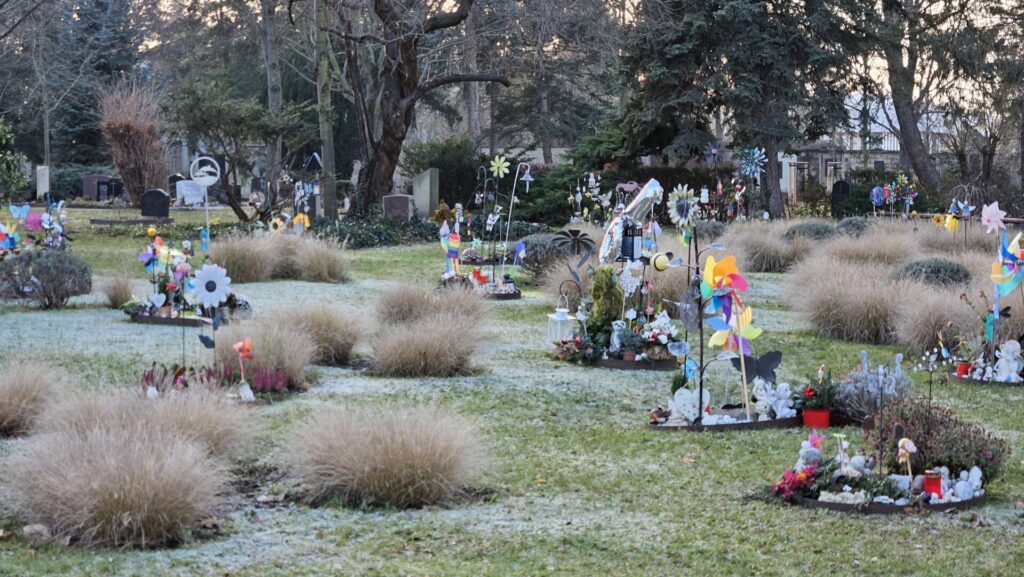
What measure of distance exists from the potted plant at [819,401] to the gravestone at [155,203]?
70.1 ft

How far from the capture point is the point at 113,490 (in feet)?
17.4

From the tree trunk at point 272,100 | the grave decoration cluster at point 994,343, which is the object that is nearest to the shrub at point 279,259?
the grave decoration cluster at point 994,343

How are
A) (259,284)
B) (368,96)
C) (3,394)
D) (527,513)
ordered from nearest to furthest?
(527,513) < (3,394) < (259,284) < (368,96)

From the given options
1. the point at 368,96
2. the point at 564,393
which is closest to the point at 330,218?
the point at 368,96

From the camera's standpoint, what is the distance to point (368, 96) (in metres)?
31.4

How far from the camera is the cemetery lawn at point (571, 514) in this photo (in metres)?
5.28

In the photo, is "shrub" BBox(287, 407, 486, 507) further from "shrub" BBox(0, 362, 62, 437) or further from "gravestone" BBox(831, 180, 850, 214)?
"gravestone" BBox(831, 180, 850, 214)

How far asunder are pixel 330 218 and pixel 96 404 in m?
19.9

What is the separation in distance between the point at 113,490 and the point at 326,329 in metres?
5.40

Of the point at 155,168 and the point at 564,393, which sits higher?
the point at 155,168

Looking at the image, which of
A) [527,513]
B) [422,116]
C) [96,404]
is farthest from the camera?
[422,116]

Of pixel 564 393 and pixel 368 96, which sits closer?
pixel 564 393

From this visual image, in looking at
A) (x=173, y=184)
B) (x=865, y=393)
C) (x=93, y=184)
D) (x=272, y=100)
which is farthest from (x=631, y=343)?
(x=93, y=184)

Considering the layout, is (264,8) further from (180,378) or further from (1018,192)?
(180,378)
